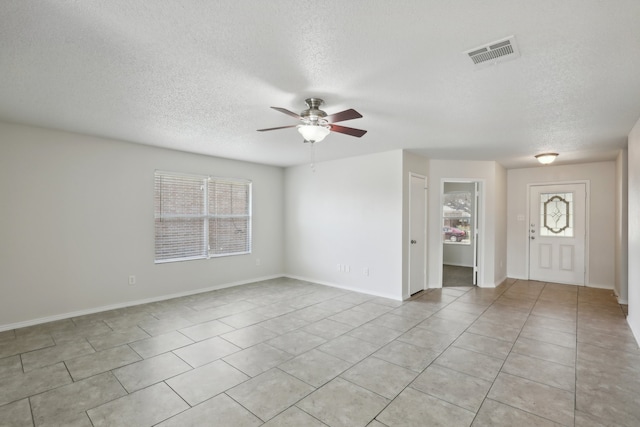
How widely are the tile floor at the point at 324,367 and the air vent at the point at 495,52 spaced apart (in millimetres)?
2462

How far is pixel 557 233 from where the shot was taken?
6.30 m

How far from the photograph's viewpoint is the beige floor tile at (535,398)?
219cm

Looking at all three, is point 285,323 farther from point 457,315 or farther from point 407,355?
point 457,315

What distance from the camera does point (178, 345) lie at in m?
3.27

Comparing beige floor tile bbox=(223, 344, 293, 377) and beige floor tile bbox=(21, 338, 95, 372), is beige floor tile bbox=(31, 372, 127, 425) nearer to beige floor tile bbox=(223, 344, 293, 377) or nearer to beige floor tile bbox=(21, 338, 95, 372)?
beige floor tile bbox=(21, 338, 95, 372)

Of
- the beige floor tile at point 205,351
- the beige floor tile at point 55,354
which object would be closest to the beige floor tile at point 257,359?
the beige floor tile at point 205,351

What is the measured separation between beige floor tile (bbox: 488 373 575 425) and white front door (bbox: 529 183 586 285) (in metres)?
4.81

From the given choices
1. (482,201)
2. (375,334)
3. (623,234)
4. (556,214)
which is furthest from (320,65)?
(556,214)

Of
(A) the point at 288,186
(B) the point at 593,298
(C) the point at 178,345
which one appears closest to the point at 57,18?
(C) the point at 178,345

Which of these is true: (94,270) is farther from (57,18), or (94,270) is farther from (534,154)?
(534,154)

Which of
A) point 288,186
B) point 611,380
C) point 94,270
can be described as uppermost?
point 288,186

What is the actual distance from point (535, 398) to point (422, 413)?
0.95m

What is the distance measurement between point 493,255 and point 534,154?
6.47 ft

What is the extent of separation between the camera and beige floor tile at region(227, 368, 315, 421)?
7.29 feet
